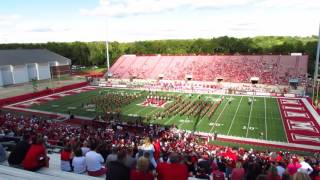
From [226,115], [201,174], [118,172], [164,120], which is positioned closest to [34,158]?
[118,172]

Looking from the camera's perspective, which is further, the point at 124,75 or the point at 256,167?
the point at 124,75

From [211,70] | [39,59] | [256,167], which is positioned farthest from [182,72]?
[256,167]

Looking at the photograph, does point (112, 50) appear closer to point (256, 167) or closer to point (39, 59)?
point (39, 59)

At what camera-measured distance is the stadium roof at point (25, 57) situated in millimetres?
48822

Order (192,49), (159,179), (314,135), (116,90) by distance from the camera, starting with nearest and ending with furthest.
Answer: (159,179) < (314,135) < (116,90) < (192,49)

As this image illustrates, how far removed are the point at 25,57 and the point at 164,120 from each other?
122ft

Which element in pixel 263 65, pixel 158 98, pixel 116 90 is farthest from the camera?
pixel 263 65

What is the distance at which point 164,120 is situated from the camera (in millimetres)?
25688

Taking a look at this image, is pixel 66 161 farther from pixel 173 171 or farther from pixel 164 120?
pixel 164 120

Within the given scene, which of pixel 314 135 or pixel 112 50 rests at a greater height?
pixel 112 50

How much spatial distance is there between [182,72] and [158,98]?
1771 cm

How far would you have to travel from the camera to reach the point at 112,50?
79812 millimetres

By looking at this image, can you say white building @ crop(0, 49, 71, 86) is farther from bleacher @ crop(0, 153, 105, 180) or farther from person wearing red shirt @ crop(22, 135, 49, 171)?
bleacher @ crop(0, 153, 105, 180)

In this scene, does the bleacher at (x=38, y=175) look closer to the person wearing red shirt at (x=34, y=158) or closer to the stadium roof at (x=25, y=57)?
the person wearing red shirt at (x=34, y=158)
